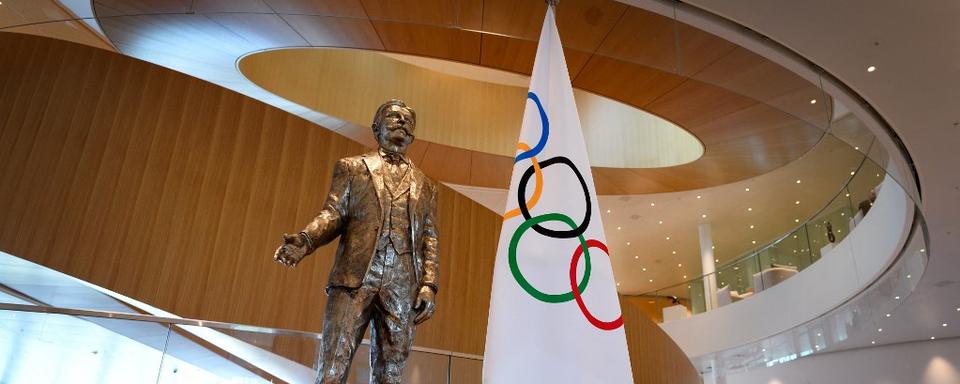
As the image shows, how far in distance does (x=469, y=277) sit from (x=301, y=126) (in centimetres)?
225

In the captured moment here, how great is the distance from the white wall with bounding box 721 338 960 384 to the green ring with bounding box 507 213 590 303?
1540 centimetres

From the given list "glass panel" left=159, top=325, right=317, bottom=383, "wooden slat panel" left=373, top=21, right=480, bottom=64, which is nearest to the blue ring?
"glass panel" left=159, top=325, right=317, bottom=383

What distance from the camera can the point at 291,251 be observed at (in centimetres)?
251

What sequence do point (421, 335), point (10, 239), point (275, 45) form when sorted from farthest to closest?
point (275, 45), point (421, 335), point (10, 239)

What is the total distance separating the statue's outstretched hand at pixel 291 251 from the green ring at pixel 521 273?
2.63ft

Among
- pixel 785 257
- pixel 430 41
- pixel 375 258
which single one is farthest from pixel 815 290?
pixel 375 258

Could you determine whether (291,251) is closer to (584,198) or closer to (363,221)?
(363,221)

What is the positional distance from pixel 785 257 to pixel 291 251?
535 inches

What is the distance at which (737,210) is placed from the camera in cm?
1647

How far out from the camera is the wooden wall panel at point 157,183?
4.96 metres

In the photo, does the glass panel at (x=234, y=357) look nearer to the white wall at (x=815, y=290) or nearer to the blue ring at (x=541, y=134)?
the blue ring at (x=541, y=134)

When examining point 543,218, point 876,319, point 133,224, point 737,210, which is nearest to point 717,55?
point 543,218

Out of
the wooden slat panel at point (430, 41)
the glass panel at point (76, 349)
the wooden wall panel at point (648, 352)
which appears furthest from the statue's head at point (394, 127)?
the wooden wall panel at point (648, 352)

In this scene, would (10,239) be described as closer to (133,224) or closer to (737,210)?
(133,224)
